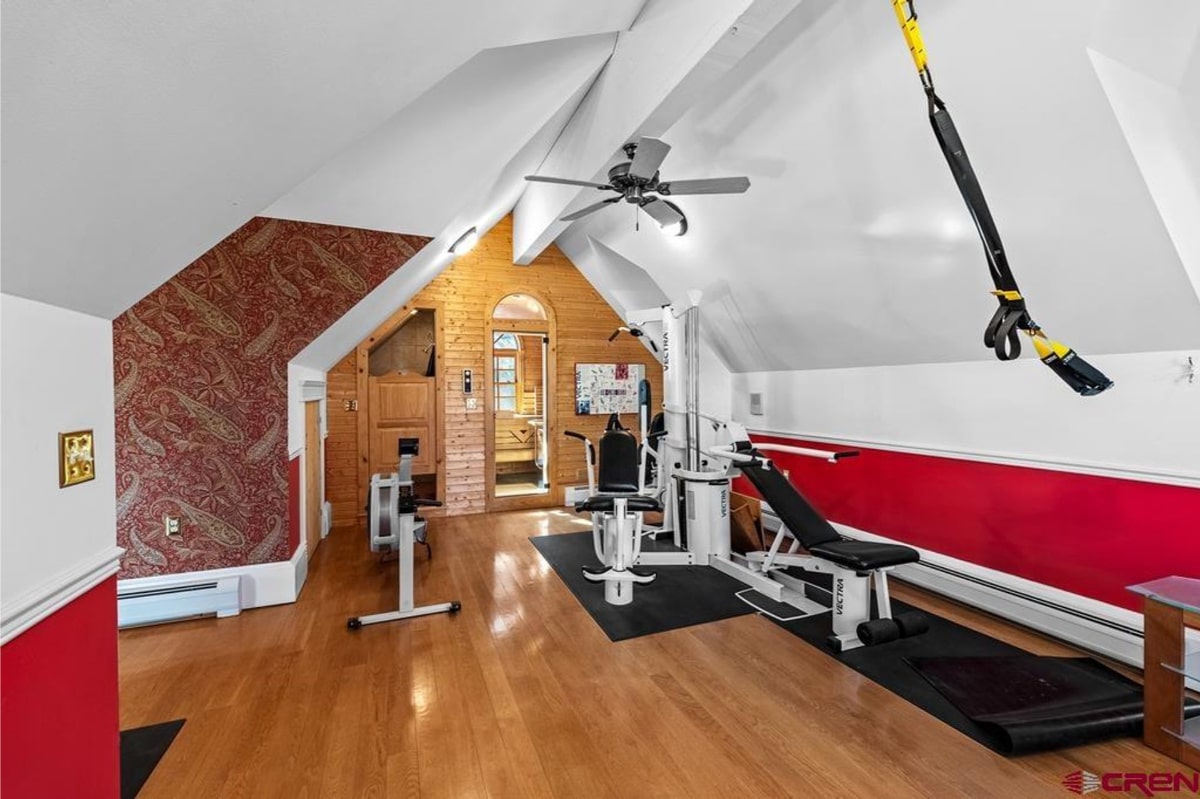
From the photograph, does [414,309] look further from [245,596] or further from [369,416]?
[245,596]

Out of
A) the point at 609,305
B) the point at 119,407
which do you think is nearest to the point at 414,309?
the point at 609,305

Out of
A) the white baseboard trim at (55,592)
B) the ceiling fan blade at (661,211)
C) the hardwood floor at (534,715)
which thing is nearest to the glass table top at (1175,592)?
the hardwood floor at (534,715)

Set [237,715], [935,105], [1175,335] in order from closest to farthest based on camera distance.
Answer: [935,105] < [237,715] < [1175,335]

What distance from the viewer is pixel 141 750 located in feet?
6.83

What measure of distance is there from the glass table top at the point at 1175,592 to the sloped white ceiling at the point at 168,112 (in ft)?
10.7

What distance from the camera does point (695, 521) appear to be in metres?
4.25

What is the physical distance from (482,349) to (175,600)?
12.1 feet

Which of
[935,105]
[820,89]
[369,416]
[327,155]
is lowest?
[369,416]

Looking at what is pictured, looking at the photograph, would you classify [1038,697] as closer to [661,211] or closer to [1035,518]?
[1035,518]

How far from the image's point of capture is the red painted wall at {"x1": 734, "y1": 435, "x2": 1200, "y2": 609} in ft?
8.52

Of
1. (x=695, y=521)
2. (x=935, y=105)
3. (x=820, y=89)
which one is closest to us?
(x=935, y=105)

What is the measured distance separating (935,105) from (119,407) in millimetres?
4309

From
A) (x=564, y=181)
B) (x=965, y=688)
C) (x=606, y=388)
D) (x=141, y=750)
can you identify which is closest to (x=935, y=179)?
(x=564, y=181)

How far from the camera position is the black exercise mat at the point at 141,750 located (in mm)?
1904
